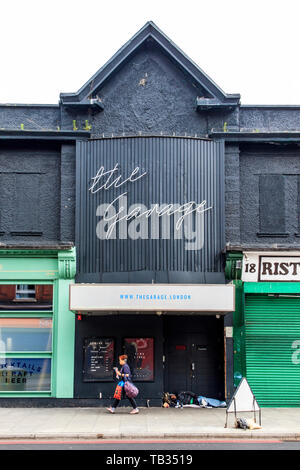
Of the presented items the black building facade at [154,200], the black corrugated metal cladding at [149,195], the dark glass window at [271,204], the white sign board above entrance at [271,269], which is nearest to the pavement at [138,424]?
the black building facade at [154,200]

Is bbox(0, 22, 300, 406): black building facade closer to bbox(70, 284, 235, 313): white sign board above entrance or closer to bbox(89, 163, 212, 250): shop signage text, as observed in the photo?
bbox(89, 163, 212, 250): shop signage text

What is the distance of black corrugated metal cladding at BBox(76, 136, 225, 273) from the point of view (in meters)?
18.2

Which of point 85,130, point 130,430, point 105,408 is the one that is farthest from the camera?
point 85,130

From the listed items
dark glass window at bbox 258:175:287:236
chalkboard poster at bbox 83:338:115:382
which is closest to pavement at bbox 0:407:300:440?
chalkboard poster at bbox 83:338:115:382

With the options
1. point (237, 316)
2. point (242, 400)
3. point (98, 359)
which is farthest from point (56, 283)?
point (242, 400)

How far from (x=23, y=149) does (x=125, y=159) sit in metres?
3.31

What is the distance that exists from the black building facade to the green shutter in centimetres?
29

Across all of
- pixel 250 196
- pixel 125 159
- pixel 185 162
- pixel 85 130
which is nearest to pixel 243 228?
pixel 250 196

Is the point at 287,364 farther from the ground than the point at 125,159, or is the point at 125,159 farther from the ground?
the point at 125,159

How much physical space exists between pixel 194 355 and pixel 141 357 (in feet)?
5.76

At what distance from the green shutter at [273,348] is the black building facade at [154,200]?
292mm

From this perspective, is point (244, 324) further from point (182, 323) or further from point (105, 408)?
point (105, 408)

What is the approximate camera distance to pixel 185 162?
18.5 m
